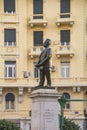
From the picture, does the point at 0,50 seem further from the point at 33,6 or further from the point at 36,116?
the point at 36,116

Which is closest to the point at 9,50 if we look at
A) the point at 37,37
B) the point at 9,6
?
the point at 37,37

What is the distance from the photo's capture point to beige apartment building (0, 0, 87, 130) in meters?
53.0

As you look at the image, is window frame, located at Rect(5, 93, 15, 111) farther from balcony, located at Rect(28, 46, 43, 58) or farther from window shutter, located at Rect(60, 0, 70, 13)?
window shutter, located at Rect(60, 0, 70, 13)

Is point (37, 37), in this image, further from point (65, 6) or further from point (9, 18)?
point (65, 6)

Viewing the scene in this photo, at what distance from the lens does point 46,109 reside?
2283cm

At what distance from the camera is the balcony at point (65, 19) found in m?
53.2

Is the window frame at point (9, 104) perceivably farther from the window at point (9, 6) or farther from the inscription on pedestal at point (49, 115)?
the inscription on pedestal at point (49, 115)

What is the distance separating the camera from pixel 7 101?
53.6m

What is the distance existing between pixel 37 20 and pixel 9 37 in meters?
2.84

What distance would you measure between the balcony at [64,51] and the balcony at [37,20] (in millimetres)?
2456

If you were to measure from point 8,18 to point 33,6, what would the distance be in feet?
8.37

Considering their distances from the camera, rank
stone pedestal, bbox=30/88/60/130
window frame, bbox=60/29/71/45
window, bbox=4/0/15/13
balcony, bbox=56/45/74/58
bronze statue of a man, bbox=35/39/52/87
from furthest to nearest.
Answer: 1. window, bbox=4/0/15/13
2. window frame, bbox=60/29/71/45
3. balcony, bbox=56/45/74/58
4. bronze statue of a man, bbox=35/39/52/87
5. stone pedestal, bbox=30/88/60/130

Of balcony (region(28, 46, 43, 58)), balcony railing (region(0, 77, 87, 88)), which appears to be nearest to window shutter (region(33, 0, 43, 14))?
balcony (region(28, 46, 43, 58))

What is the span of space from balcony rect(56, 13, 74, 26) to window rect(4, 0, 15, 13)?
407 cm
